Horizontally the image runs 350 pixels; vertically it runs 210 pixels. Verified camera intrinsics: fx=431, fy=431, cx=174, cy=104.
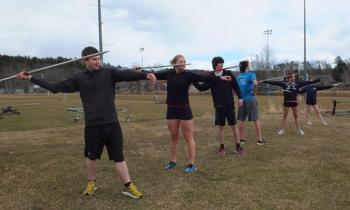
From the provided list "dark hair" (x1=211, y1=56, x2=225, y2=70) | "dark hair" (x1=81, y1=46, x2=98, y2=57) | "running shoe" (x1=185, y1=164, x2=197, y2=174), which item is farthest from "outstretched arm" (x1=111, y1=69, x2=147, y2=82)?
"dark hair" (x1=211, y1=56, x2=225, y2=70)

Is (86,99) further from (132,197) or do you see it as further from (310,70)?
(310,70)

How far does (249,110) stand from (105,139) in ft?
16.8

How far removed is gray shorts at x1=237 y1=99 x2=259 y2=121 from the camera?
10305 millimetres

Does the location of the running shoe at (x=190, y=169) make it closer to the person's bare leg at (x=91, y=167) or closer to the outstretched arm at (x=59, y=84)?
the person's bare leg at (x=91, y=167)

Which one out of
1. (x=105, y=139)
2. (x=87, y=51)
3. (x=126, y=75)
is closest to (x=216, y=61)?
(x=126, y=75)

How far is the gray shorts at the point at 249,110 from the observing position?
33.8ft

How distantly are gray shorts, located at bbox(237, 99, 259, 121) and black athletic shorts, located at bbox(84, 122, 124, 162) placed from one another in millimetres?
4800

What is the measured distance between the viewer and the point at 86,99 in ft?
19.8

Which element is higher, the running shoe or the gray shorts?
the gray shorts

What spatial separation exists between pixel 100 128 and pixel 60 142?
5915mm

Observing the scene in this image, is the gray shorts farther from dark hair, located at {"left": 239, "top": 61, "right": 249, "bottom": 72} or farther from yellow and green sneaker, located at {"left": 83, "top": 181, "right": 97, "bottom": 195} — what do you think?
yellow and green sneaker, located at {"left": 83, "top": 181, "right": 97, "bottom": 195}

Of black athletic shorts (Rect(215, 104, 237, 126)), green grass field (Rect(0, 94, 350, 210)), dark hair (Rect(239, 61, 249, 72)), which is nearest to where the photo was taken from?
green grass field (Rect(0, 94, 350, 210))

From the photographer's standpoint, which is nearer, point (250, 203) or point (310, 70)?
point (250, 203)

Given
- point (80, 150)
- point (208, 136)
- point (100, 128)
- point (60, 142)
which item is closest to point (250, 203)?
point (100, 128)
